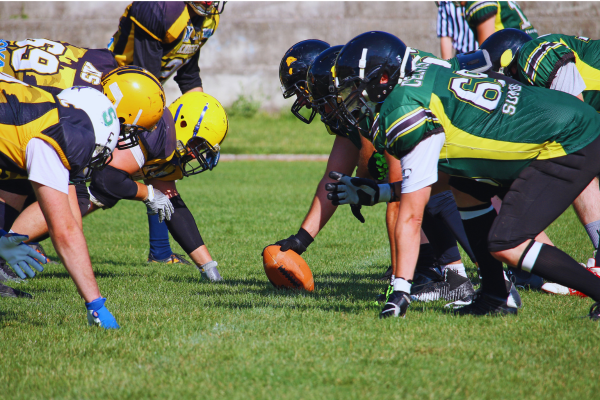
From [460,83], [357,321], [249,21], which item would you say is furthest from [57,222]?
[249,21]

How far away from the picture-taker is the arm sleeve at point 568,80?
4.05 metres

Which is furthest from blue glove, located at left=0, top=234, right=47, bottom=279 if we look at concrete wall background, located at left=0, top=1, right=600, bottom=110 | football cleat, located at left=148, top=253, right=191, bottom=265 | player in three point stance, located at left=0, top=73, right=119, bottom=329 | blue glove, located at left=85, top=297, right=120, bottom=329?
concrete wall background, located at left=0, top=1, right=600, bottom=110

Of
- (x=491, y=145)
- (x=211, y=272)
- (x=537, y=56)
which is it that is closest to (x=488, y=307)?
(x=491, y=145)

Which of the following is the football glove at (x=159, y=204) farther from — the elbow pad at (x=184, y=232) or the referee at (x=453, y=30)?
the referee at (x=453, y=30)

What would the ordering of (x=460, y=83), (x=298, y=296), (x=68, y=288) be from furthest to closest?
(x=68, y=288) → (x=298, y=296) → (x=460, y=83)

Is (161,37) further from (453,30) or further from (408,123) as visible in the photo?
(453,30)

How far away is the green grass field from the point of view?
2496 mm

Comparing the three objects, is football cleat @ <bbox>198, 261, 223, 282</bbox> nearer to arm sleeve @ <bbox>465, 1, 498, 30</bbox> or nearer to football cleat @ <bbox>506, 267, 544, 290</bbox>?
football cleat @ <bbox>506, 267, 544, 290</bbox>

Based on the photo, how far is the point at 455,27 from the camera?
873 centimetres

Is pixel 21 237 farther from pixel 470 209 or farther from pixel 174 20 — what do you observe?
pixel 174 20

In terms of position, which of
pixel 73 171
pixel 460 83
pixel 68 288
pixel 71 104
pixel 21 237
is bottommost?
pixel 68 288

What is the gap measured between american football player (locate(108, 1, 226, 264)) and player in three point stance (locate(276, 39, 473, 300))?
4.98 feet

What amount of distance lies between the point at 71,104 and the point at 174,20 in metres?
2.65

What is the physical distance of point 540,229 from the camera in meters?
3.15
